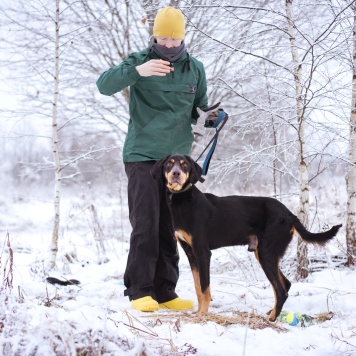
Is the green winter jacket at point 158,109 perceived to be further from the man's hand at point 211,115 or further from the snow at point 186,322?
the snow at point 186,322

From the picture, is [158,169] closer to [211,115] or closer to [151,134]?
[151,134]

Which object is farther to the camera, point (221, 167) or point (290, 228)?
point (221, 167)

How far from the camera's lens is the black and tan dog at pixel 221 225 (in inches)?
138

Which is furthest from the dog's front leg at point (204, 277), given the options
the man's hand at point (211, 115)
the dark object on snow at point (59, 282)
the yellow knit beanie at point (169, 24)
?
the dark object on snow at point (59, 282)

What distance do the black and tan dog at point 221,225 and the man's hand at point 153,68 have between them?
626 mm

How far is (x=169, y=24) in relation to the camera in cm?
361

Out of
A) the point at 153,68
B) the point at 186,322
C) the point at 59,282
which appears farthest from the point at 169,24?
the point at 59,282

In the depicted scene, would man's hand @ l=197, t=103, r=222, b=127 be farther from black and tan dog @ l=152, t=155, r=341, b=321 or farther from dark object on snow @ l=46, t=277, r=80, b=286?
dark object on snow @ l=46, t=277, r=80, b=286

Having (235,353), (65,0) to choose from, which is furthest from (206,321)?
(65,0)

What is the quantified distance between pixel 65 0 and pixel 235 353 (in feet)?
20.9

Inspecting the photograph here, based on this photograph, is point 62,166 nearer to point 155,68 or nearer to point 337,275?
point 155,68

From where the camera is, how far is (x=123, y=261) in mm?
6730

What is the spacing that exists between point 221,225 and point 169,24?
5.19 ft

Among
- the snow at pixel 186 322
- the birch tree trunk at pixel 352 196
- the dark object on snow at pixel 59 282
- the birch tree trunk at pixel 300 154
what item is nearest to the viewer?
the snow at pixel 186 322
